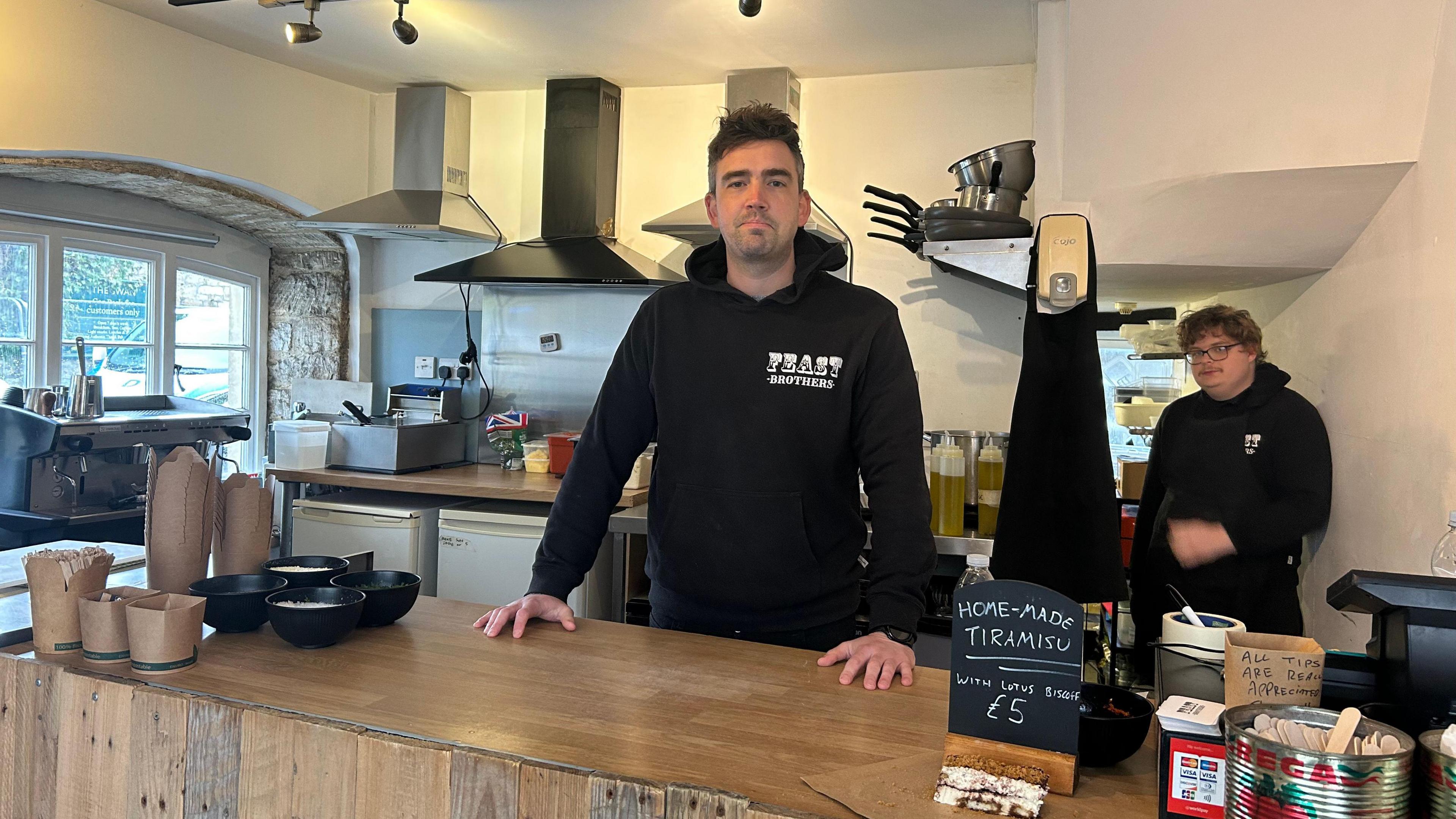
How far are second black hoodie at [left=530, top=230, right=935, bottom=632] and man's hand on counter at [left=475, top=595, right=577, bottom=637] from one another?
0.06m

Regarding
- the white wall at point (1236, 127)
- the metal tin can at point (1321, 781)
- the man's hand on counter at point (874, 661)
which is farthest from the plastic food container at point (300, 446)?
the metal tin can at point (1321, 781)

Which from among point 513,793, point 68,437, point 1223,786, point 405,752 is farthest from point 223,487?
point 68,437

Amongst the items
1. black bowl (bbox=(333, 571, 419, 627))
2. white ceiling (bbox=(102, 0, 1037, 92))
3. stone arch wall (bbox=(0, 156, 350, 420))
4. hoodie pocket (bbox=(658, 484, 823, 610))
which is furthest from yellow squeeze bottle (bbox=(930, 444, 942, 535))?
stone arch wall (bbox=(0, 156, 350, 420))

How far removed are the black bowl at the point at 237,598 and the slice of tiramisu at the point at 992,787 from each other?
1.14 meters

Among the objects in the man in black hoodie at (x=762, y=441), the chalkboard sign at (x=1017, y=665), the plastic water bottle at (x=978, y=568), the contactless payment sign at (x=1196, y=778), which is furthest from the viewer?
the man in black hoodie at (x=762, y=441)

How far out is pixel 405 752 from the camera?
1.21 metres

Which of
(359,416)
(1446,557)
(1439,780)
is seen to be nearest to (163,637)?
(1439,780)

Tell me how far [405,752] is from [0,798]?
2.58 feet

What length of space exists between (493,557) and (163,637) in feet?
8.01

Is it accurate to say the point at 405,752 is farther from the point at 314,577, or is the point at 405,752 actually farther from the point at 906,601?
the point at 906,601

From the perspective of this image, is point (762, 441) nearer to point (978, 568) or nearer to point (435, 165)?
point (978, 568)

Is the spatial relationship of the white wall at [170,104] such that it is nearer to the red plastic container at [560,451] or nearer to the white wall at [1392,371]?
the red plastic container at [560,451]

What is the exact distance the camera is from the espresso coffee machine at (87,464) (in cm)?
362

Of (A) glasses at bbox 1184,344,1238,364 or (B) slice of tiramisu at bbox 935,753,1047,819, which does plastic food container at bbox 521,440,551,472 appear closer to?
(A) glasses at bbox 1184,344,1238,364
